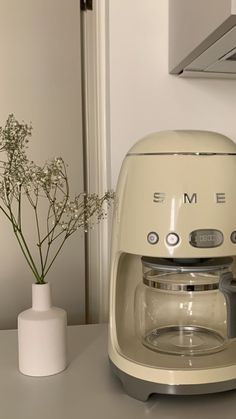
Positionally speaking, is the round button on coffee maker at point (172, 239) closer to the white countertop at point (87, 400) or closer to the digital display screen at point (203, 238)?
the digital display screen at point (203, 238)

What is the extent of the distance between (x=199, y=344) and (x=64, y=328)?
24 centimetres

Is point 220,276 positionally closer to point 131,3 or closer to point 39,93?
point 131,3

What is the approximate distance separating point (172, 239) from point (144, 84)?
1.73 feet

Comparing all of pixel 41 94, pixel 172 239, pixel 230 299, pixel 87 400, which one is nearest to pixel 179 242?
pixel 172 239

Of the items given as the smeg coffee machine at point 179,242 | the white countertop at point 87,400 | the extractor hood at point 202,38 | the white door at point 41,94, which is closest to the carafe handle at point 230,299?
the smeg coffee machine at point 179,242

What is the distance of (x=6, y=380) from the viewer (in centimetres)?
89

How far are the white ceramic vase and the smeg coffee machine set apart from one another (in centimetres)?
10

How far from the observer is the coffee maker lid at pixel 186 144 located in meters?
0.83

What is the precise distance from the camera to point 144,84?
3.99ft

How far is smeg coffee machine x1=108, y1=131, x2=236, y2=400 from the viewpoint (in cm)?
81

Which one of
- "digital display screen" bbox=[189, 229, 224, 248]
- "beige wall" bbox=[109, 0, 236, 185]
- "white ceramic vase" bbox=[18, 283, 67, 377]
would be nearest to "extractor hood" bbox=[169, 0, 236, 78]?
"beige wall" bbox=[109, 0, 236, 185]

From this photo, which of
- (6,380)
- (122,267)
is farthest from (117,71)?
(6,380)

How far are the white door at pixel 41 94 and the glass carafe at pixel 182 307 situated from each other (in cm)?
54

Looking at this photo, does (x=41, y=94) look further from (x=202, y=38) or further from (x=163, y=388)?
(x=163, y=388)
